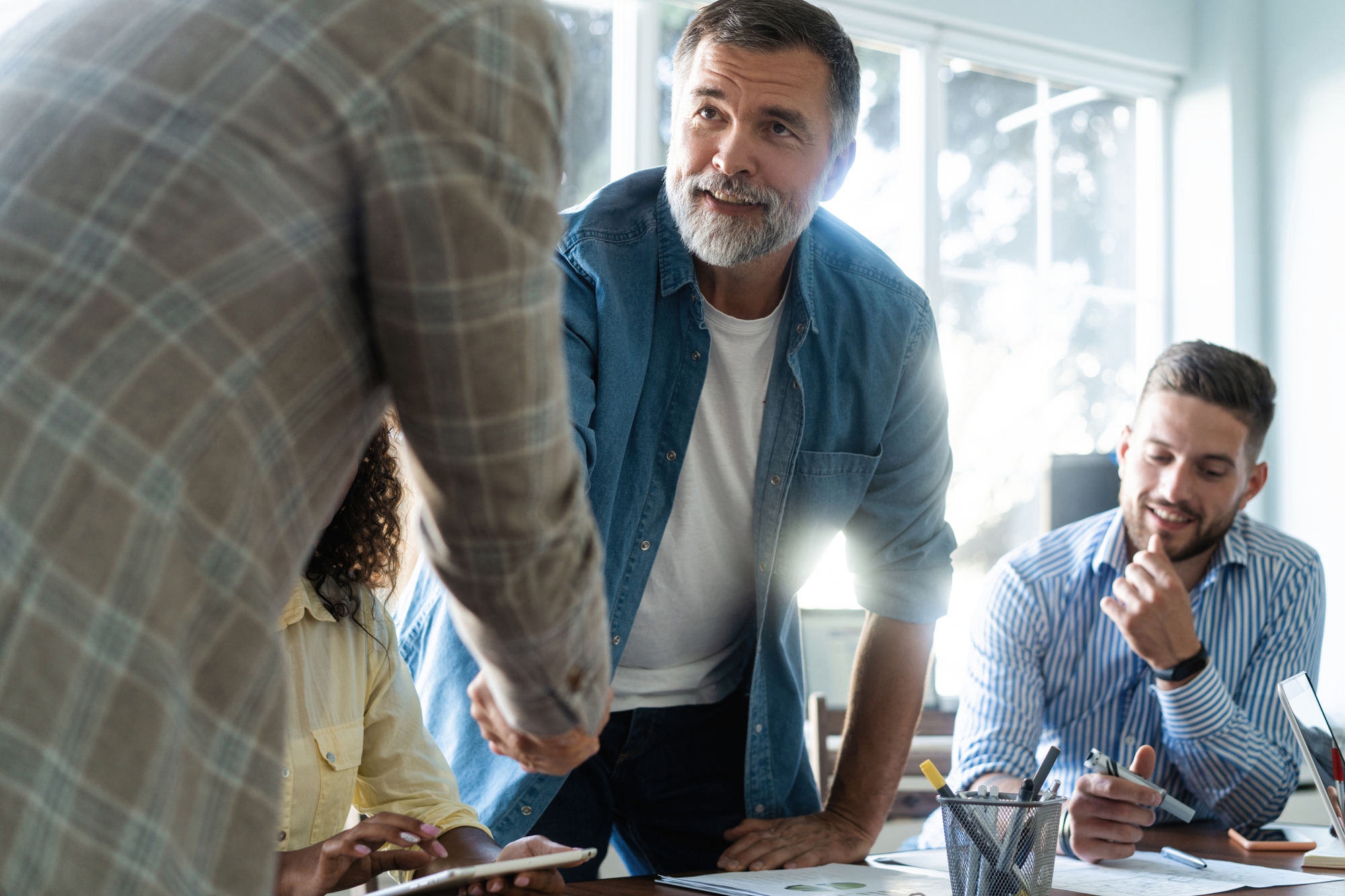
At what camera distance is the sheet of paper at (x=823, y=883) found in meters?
1.21

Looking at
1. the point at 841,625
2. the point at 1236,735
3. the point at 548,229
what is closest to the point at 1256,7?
the point at 841,625

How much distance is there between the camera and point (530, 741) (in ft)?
2.61

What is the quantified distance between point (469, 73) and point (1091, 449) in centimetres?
396

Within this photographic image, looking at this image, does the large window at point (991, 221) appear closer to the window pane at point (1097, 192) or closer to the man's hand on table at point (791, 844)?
the window pane at point (1097, 192)

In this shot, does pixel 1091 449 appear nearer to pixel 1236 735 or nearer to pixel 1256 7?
pixel 1256 7

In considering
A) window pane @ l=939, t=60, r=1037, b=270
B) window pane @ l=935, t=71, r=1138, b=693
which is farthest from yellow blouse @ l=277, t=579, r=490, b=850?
window pane @ l=939, t=60, r=1037, b=270

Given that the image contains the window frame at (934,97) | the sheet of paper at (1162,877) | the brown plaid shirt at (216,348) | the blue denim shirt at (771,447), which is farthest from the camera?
the window frame at (934,97)

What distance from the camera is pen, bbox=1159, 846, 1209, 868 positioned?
1.45 meters

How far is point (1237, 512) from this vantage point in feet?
7.43

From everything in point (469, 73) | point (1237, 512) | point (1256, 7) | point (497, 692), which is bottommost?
point (497, 692)

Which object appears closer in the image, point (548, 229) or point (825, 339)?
point (548, 229)

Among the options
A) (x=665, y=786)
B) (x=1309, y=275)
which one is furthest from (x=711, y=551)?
(x=1309, y=275)

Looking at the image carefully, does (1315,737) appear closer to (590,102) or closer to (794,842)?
(794,842)

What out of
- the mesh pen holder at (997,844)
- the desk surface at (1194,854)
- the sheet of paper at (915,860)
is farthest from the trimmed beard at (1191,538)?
the mesh pen holder at (997,844)
